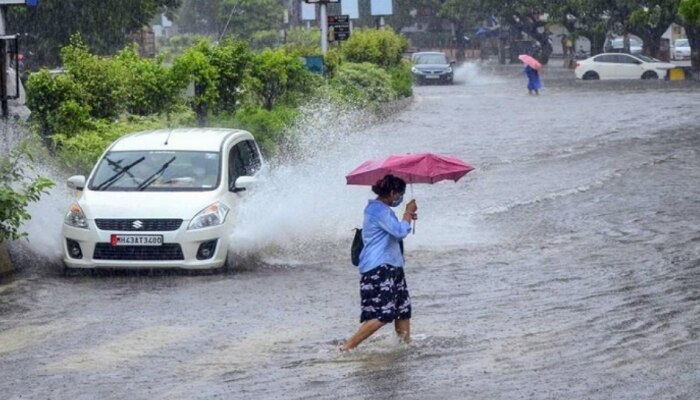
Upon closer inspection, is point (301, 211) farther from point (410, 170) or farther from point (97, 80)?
point (410, 170)

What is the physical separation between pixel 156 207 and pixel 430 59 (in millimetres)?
52240

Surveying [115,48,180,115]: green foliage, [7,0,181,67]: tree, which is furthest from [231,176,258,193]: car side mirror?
[7,0,181,67]: tree

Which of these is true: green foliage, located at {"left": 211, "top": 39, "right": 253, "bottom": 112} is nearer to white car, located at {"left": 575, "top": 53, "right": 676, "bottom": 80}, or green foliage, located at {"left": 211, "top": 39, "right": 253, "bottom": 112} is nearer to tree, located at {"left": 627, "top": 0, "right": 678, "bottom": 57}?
tree, located at {"left": 627, "top": 0, "right": 678, "bottom": 57}

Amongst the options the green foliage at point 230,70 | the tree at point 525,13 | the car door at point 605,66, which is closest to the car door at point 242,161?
the green foliage at point 230,70

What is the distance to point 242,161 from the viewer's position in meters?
17.3

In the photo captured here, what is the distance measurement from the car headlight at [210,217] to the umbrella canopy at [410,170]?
14.1ft

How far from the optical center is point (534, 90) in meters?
52.1


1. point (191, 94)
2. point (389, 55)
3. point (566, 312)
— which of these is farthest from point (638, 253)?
point (389, 55)

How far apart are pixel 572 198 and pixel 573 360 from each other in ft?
39.3

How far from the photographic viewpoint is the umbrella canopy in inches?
437

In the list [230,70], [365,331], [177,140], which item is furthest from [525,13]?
[365,331]

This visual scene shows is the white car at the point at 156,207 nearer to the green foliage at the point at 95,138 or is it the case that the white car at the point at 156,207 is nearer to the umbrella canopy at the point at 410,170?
the green foliage at the point at 95,138

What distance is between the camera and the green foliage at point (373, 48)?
1869 inches

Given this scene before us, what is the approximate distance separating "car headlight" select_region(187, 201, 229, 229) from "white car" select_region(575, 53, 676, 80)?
48463 mm
